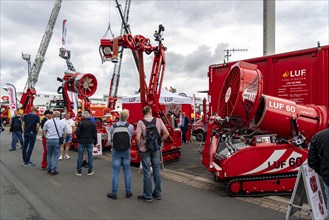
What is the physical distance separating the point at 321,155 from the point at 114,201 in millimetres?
3563

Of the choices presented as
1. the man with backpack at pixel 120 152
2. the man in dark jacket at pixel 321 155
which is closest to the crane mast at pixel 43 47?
the man with backpack at pixel 120 152

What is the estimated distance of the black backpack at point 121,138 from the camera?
5.30 meters

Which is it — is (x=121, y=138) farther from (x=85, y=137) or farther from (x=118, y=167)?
(x=85, y=137)

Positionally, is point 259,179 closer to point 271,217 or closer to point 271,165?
point 271,165

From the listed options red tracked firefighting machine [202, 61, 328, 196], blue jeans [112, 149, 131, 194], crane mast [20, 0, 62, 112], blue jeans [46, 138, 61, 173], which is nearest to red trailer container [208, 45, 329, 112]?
red tracked firefighting machine [202, 61, 328, 196]

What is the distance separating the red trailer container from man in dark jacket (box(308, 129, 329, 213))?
2710 mm

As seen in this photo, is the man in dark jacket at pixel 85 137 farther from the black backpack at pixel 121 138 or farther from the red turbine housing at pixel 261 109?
the red turbine housing at pixel 261 109

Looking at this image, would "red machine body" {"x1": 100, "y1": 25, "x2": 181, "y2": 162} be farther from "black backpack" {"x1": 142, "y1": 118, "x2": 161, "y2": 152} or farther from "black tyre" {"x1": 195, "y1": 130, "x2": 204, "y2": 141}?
"black tyre" {"x1": 195, "y1": 130, "x2": 204, "y2": 141}

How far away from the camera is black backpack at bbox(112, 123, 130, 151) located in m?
5.30

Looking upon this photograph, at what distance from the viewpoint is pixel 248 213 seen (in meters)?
4.43

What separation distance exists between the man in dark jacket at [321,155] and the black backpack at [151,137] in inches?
106

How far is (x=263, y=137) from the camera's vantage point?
527 cm

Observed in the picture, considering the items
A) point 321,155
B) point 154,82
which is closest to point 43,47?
point 154,82

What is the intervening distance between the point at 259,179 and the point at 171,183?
2.08 meters
